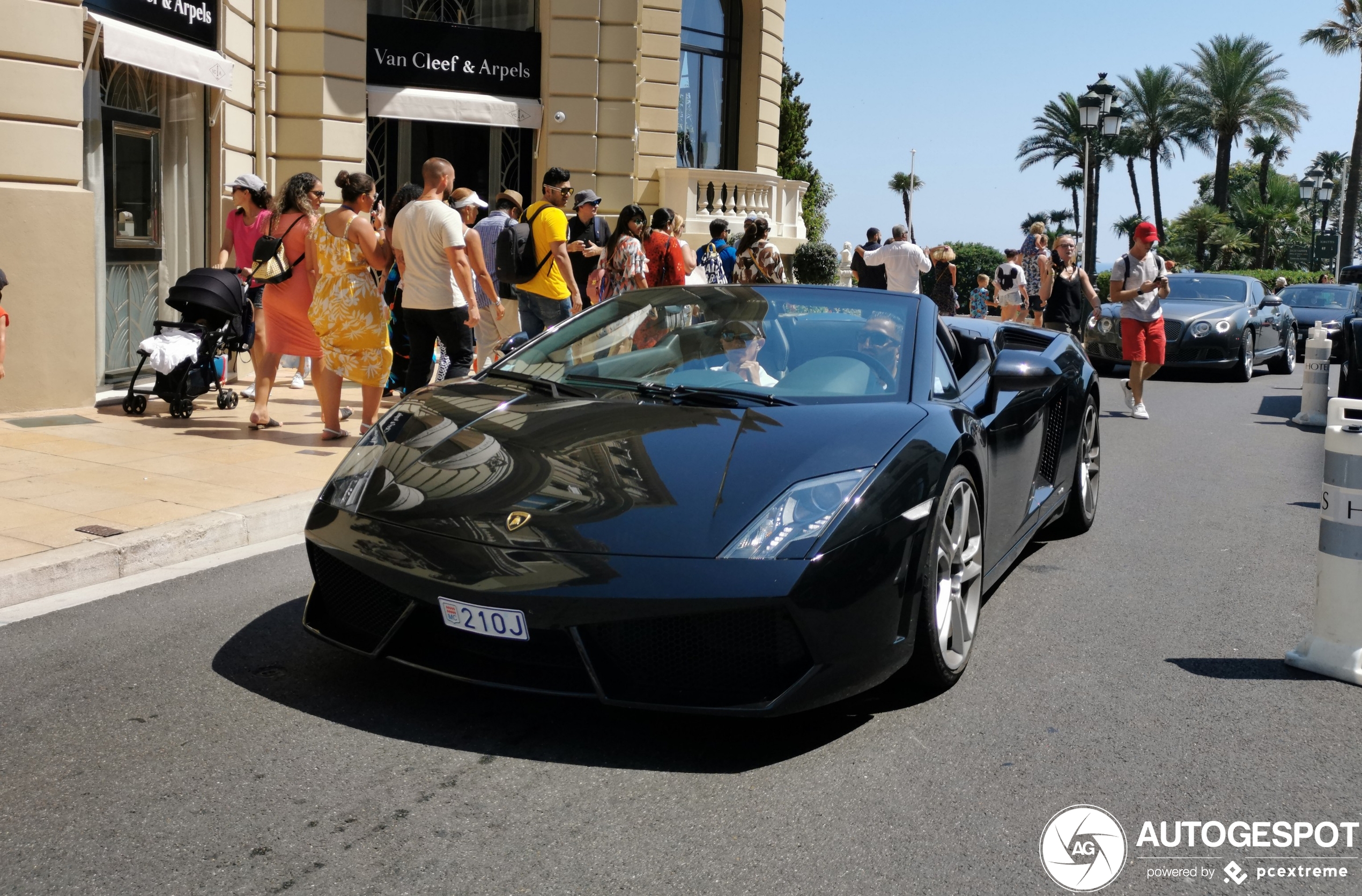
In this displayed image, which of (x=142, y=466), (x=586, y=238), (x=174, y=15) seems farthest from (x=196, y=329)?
(x=586, y=238)

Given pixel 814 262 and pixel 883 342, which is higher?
pixel 814 262

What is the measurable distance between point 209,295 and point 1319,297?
21.1m

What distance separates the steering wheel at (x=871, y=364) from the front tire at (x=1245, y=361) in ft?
45.7

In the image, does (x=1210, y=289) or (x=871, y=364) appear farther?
(x=1210, y=289)

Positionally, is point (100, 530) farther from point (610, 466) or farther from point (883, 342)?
point (883, 342)

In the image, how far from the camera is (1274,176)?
78.8 m

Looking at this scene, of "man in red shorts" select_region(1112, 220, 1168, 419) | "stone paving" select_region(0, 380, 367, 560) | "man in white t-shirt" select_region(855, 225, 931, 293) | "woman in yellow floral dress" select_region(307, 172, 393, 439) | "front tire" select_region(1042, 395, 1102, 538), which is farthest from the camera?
"man in white t-shirt" select_region(855, 225, 931, 293)

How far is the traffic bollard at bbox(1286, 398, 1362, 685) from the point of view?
14.5 feet

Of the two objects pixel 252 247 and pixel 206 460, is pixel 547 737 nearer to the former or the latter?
pixel 206 460

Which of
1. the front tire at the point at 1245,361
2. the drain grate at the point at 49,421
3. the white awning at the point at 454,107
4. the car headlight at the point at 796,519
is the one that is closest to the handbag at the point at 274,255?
the drain grate at the point at 49,421

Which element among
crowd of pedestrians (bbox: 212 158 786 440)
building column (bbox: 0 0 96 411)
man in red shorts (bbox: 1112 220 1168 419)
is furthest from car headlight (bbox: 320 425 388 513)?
man in red shorts (bbox: 1112 220 1168 419)

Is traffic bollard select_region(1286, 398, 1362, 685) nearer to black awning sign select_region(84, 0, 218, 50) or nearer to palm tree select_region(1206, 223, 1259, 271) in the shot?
black awning sign select_region(84, 0, 218, 50)

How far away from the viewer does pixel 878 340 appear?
190 inches

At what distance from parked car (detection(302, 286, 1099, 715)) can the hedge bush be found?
1821 cm
